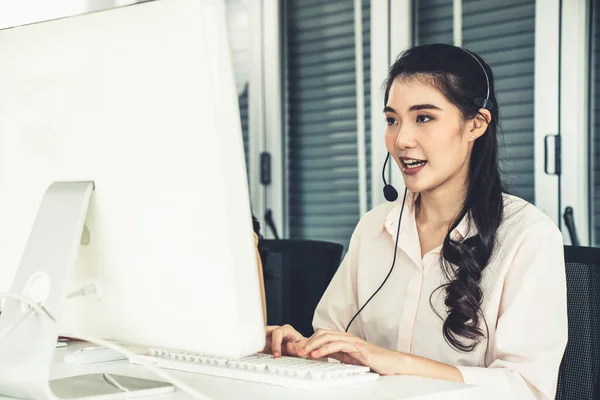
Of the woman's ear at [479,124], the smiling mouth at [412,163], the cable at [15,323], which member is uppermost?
the woman's ear at [479,124]

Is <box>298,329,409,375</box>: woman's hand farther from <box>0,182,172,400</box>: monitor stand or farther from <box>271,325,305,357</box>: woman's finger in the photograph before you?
<box>0,182,172,400</box>: monitor stand

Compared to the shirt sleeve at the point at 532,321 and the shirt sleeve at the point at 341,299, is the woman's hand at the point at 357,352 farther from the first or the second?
the shirt sleeve at the point at 341,299

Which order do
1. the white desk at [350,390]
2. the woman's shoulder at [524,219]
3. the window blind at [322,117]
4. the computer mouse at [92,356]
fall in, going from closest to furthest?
the white desk at [350,390], the computer mouse at [92,356], the woman's shoulder at [524,219], the window blind at [322,117]

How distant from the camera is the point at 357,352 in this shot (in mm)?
1215

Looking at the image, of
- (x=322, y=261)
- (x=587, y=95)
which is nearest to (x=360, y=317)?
(x=322, y=261)

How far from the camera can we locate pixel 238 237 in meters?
0.90

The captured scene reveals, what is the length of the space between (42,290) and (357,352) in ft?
1.55

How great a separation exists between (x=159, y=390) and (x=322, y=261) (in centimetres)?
91

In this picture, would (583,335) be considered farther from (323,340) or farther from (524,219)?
(323,340)

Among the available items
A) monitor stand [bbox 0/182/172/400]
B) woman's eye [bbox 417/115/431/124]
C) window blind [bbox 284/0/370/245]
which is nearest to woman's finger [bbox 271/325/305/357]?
monitor stand [bbox 0/182/172/400]

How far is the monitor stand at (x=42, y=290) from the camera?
95 centimetres

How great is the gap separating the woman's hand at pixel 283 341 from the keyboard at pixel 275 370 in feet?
0.40

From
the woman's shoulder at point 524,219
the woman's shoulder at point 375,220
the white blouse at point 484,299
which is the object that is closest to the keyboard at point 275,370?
the white blouse at point 484,299

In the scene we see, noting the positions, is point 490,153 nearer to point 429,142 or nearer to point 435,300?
point 429,142
